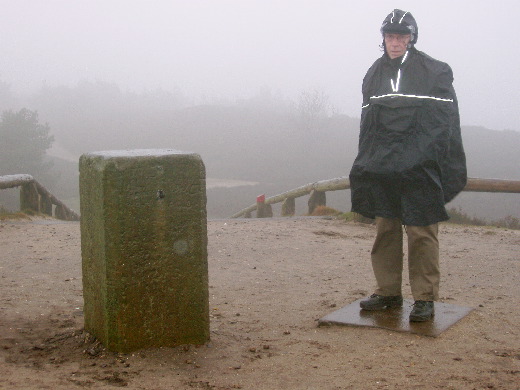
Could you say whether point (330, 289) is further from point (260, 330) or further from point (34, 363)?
point (34, 363)

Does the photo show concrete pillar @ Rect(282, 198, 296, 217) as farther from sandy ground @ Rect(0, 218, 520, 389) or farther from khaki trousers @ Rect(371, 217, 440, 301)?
khaki trousers @ Rect(371, 217, 440, 301)

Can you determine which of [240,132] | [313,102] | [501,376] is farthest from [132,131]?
[501,376]

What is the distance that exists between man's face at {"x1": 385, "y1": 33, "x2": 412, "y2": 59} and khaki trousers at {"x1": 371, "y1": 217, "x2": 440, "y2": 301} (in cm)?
103

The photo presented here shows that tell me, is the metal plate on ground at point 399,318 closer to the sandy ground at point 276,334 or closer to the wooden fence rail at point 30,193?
the sandy ground at point 276,334

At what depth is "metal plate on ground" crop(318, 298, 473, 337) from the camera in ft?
13.8

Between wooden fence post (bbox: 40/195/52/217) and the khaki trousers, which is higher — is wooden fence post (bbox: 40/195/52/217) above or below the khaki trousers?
below

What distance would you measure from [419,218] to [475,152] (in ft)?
140

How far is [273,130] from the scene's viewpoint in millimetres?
61312

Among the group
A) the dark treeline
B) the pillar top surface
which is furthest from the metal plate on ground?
A: the dark treeline

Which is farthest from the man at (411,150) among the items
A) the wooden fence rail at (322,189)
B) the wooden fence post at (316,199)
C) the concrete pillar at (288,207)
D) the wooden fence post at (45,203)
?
the wooden fence post at (45,203)

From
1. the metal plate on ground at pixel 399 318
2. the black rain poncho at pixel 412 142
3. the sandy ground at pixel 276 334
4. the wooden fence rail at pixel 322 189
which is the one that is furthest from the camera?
the wooden fence rail at pixel 322 189

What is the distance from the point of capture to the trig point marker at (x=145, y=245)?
11.4 ft

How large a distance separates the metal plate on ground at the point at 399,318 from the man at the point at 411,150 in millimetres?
82

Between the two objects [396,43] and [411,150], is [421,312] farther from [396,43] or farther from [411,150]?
[396,43]
